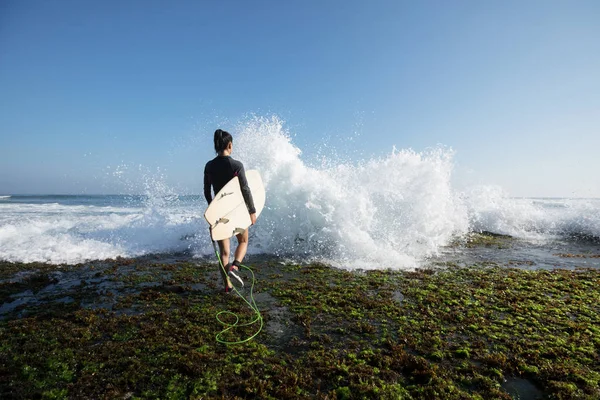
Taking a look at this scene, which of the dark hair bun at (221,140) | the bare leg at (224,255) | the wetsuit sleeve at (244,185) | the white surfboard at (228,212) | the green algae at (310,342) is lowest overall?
the green algae at (310,342)

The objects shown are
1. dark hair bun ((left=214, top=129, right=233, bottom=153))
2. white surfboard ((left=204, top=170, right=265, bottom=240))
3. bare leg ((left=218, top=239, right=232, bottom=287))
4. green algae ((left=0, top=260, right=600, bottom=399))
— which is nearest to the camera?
green algae ((left=0, top=260, right=600, bottom=399))

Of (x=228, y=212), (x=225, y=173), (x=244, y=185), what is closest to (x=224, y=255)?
(x=228, y=212)

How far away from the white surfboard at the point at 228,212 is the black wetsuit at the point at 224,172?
0.09 metres

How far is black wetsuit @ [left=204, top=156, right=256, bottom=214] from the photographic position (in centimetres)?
505

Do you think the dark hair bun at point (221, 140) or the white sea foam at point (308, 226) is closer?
the dark hair bun at point (221, 140)

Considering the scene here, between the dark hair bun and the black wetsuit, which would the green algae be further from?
the dark hair bun

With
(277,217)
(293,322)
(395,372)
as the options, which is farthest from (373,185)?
(395,372)

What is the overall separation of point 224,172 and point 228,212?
708 millimetres

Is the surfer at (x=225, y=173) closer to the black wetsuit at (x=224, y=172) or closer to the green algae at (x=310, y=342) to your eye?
the black wetsuit at (x=224, y=172)

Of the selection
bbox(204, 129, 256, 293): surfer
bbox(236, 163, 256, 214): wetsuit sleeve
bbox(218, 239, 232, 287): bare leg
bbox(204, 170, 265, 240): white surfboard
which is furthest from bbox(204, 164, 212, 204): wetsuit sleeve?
bbox(218, 239, 232, 287): bare leg

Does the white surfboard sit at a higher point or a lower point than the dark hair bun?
lower

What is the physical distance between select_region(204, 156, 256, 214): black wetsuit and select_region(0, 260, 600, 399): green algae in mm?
1888

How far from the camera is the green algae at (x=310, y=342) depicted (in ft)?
8.70

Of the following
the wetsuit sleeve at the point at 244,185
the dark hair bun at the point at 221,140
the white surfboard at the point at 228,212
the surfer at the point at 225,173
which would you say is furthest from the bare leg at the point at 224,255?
the dark hair bun at the point at 221,140
